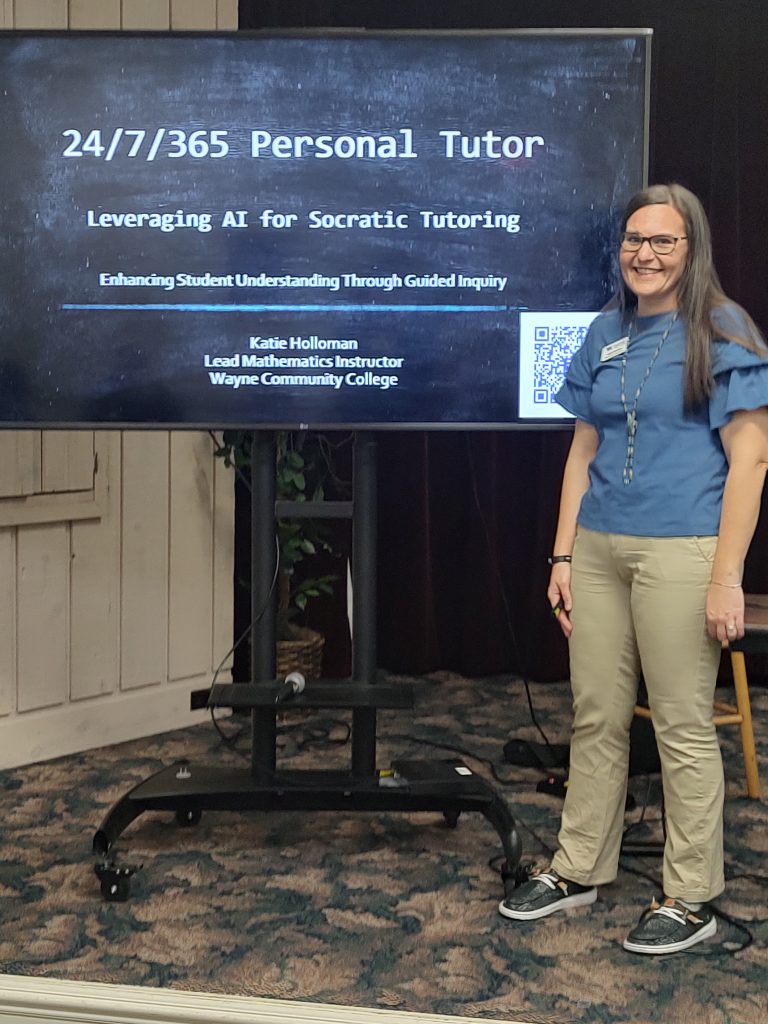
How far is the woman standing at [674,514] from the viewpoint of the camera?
2.15 metres

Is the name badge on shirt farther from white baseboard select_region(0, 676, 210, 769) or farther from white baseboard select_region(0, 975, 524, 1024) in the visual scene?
white baseboard select_region(0, 676, 210, 769)

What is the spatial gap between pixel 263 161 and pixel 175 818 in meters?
1.56

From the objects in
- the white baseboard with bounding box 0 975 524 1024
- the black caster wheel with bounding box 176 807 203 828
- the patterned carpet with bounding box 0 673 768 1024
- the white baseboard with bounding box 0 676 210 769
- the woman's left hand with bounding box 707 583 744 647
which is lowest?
the patterned carpet with bounding box 0 673 768 1024

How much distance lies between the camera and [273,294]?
251 cm

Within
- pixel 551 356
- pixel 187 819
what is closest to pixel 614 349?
pixel 551 356

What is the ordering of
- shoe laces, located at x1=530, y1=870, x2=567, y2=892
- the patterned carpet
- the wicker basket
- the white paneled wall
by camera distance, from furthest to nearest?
the wicker basket < the white paneled wall < shoe laces, located at x1=530, y1=870, x2=567, y2=892 < the patterned carpet

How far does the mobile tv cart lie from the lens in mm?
2586

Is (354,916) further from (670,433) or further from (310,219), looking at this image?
(310,219)

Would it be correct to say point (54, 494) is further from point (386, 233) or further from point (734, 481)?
point (734, 481)

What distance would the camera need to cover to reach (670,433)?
2.20m

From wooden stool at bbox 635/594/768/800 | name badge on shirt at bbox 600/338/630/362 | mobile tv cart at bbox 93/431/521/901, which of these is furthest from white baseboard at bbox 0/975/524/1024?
wooden stool at bbox 635/594/768/800

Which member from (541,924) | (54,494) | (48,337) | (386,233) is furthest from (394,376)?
(54,494)

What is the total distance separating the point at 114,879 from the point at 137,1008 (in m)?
1.23

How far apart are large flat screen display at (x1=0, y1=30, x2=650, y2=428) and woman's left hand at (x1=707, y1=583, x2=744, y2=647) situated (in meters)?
0.59
